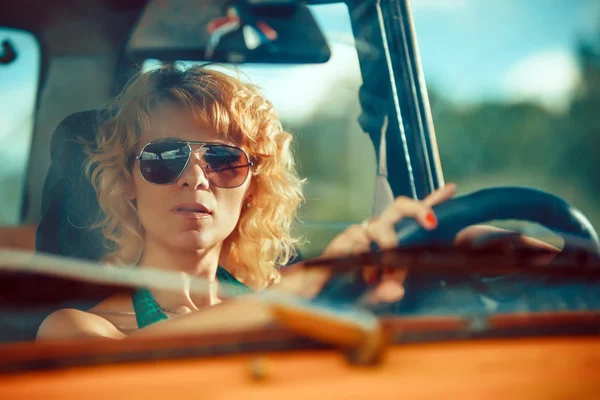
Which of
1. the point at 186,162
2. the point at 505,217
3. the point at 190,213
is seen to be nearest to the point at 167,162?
the point at 186,162

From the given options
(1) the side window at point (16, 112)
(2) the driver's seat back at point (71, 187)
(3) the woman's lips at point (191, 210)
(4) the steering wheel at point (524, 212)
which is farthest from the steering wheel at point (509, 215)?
(1) the side window at point (16, 112)

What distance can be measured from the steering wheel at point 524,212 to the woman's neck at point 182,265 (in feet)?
1.66

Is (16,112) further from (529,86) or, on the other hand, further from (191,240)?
(529,86)

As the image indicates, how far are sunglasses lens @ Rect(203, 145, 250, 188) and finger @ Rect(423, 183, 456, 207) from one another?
0.54 meters

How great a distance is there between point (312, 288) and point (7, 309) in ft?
1.95

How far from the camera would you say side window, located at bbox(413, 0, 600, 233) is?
161 centimetres

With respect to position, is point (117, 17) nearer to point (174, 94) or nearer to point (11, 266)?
point (174, 94)

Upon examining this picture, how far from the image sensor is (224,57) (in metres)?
1.62

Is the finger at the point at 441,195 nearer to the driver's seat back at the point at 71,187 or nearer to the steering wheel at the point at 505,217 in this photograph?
the steering wheel at the point at 505,217

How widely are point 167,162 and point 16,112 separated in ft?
1.30

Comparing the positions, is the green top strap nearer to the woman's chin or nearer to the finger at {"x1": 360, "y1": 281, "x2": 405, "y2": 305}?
the woman's chin

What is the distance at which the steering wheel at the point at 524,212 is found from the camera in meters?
1.55

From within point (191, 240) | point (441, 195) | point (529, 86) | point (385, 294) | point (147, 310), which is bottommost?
point (147, 310)

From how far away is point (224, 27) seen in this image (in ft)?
5.14
